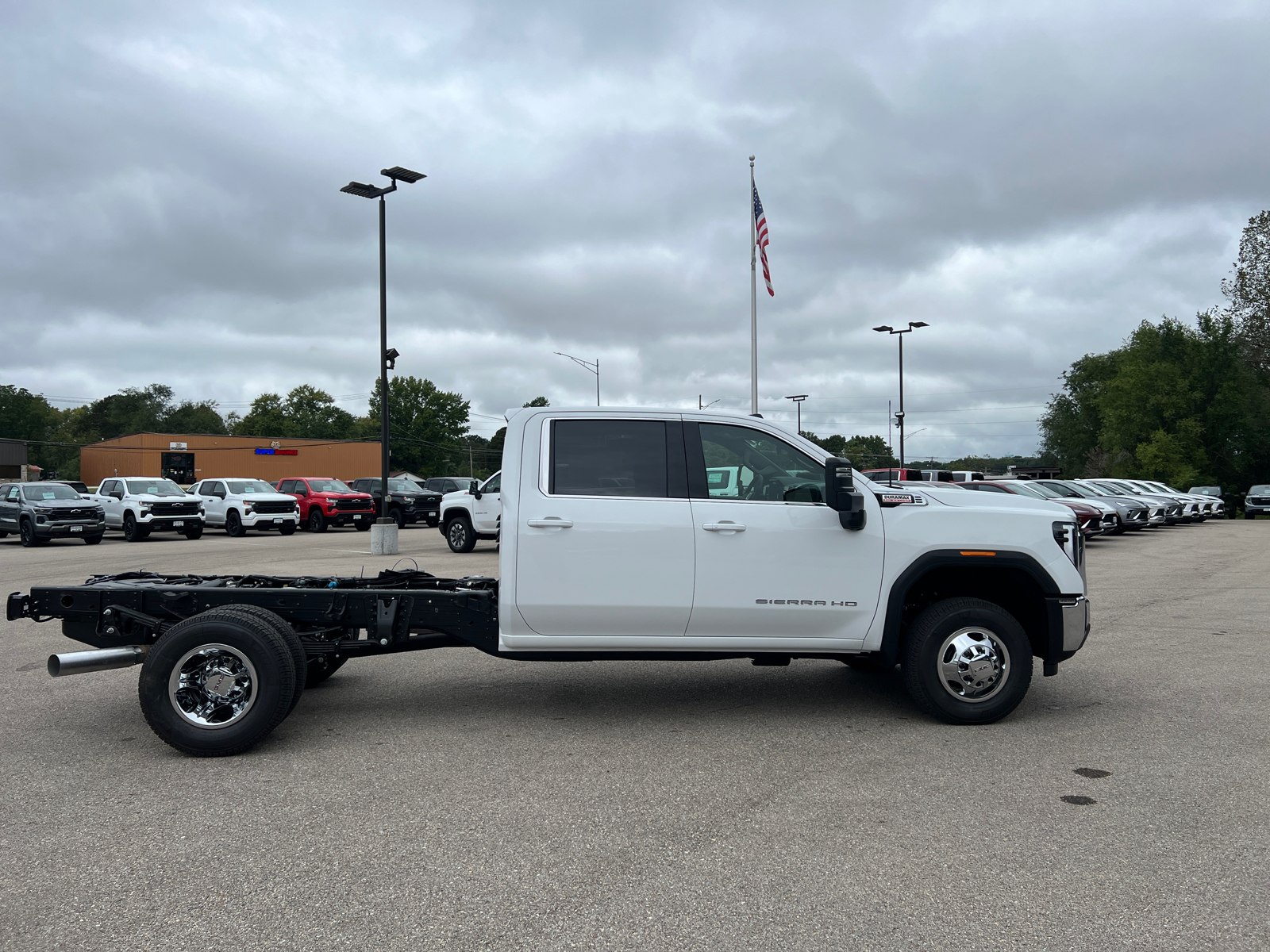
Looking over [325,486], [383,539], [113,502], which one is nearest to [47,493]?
A: [113,502]

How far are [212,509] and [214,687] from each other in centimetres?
2679

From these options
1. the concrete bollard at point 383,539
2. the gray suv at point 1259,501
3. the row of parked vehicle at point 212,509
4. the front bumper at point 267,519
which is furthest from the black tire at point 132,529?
the gray suv at point 1259,501

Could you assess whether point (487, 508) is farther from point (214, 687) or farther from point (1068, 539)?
point (1068, 539)

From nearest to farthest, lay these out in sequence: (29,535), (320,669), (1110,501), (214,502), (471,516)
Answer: (320,669)
(471,516)
(29,535)
(1110,501)
(214,502)

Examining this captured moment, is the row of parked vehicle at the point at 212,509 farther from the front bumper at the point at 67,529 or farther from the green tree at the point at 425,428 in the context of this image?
the green tree at the point at 425,428

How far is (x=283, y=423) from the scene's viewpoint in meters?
122

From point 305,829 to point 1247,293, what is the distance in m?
65.3

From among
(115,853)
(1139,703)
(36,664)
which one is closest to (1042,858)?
(1139,703)

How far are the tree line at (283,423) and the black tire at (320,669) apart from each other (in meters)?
98.1

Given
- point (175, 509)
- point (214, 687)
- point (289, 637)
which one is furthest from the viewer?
point (175, 509)

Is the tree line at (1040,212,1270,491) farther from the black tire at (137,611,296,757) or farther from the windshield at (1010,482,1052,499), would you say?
the black tire at (137,611,296,757)

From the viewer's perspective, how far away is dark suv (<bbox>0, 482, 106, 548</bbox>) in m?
24.7

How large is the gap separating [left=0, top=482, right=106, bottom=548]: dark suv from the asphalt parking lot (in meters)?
Answer: 20.8

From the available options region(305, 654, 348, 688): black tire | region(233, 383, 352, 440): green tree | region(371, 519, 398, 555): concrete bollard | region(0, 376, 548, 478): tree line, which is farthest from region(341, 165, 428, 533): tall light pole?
region(233, 383, 352, 440): green tree
